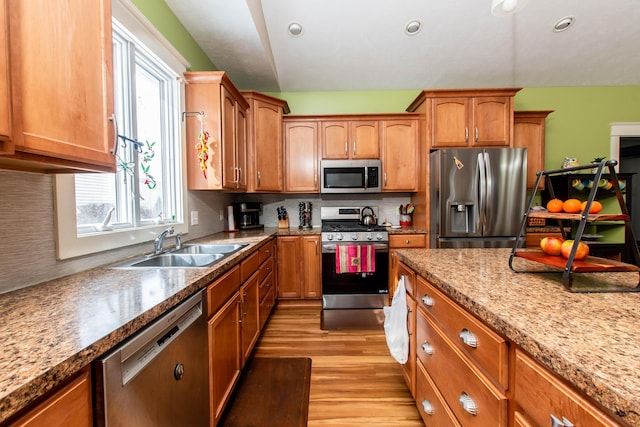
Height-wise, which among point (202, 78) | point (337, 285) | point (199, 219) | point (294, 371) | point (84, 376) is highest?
point (202, 78)

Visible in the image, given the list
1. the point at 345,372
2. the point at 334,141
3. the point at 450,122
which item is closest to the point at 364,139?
the point at 334,141

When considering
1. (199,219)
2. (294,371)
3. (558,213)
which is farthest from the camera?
(199,219)

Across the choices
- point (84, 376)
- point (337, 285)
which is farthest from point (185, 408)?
point (337, 285)

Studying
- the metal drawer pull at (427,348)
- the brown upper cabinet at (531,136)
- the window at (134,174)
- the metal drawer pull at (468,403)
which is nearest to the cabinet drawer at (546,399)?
the metal drawer pull at (468,403)

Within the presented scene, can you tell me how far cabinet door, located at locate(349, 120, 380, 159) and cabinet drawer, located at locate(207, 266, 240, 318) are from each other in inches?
86.4

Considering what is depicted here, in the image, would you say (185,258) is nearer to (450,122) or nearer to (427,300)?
(427,300)

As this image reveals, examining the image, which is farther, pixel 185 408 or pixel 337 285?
pixel 337 285

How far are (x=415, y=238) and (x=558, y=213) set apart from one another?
2.01 metres

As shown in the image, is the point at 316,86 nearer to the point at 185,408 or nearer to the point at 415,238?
the point at 415,238

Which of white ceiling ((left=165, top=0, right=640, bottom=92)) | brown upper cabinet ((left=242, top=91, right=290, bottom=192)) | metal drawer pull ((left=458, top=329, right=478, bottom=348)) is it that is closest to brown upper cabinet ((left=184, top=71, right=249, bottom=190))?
white ceiling ((left=165, top=0, right=640, bottom=92))

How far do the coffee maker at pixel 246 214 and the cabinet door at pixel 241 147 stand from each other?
0.42 m

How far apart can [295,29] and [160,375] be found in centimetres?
296

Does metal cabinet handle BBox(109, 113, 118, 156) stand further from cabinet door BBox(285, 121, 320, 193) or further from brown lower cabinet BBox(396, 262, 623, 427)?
cabinet door BBox(285, 121, 320, 193)

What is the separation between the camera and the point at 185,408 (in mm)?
997
